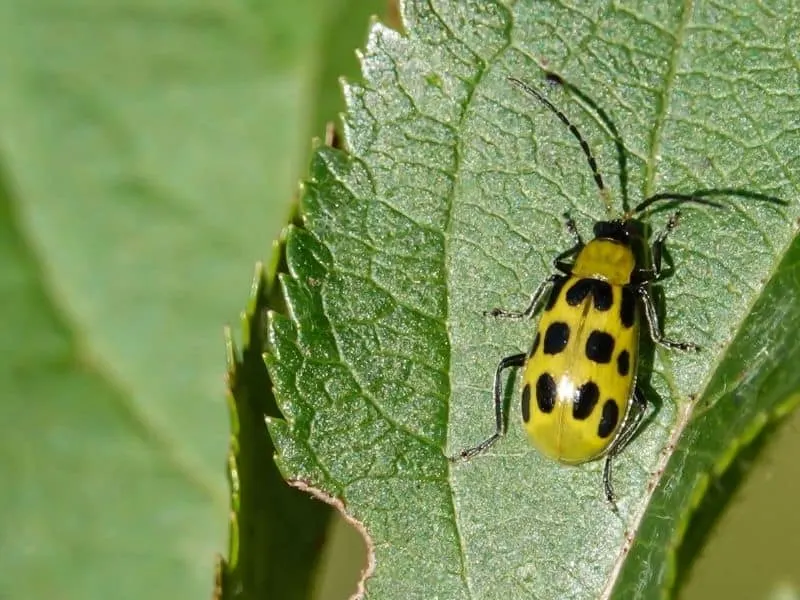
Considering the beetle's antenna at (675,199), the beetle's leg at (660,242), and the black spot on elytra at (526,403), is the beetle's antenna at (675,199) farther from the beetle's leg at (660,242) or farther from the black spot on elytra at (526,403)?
the black spot on elytra at (526,403)

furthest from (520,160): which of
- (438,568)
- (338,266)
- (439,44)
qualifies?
(438,568)

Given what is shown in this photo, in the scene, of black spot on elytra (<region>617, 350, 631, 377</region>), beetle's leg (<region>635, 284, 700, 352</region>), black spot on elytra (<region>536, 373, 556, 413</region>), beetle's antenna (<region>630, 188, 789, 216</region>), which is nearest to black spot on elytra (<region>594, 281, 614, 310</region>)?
beetle's leg (<region>635, 284, 700, 352</region>)

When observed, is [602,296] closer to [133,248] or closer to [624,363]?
[624,363]

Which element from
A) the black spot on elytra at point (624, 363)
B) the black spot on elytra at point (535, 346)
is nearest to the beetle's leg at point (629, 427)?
the black spot on elytra at point (624, 363)

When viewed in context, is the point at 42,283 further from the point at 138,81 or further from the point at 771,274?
the point at 771,274

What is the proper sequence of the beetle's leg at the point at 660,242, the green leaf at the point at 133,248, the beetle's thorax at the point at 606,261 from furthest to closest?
1. the green leaf at the point at 133,248
2. the beetle's thorax at the point at 606,261
3. the beetle's leg at the point at 660,242

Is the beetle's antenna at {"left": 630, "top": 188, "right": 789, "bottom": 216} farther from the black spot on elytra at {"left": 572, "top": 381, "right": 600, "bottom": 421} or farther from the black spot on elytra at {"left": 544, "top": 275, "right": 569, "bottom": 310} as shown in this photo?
the black spot on elytra at {"left": 572, "top": 381, "right": 600, "bottom": 421}
